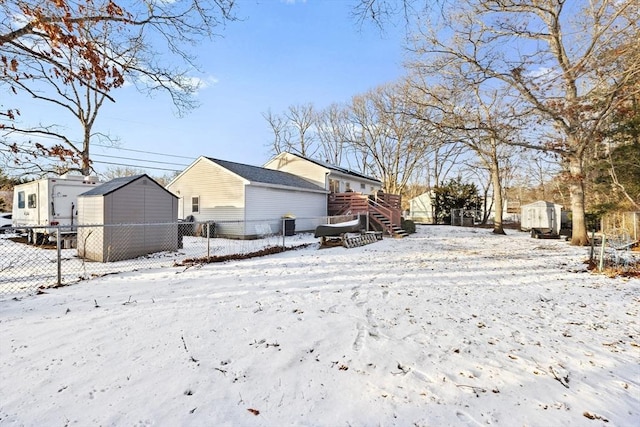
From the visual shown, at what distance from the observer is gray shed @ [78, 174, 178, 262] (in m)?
8.88

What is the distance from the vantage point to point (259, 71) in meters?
9.80

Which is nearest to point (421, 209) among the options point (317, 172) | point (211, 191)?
point (317, 172)

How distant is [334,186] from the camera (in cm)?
2295

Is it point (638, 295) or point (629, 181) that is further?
point (629, 181)

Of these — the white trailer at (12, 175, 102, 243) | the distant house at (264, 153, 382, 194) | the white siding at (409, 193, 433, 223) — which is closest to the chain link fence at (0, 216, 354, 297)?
the white trailer at (12, 175, 102, 243)

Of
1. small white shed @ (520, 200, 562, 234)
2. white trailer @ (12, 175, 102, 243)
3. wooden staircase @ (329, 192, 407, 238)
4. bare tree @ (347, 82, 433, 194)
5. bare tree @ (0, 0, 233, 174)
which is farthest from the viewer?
bare tree @ (347, 82, 433, 194)

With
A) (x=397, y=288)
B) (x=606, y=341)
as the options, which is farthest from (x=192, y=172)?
(x=606, y=341)

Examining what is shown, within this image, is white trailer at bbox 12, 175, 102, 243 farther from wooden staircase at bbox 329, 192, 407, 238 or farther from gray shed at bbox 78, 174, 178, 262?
wooden staircase at bbox 329, 192, 407, 238

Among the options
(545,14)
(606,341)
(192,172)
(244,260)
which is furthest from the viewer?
(192,172)

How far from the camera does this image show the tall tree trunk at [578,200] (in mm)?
12660

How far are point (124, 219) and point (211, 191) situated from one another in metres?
7.57

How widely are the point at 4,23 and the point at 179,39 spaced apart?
115 inches

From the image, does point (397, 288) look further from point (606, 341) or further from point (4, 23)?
point (4, 23)

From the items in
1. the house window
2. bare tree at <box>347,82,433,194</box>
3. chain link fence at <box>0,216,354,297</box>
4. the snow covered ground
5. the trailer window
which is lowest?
the snow covered ground
